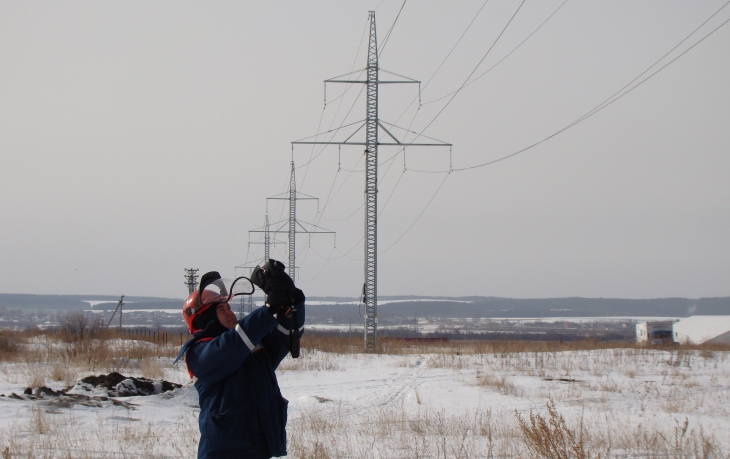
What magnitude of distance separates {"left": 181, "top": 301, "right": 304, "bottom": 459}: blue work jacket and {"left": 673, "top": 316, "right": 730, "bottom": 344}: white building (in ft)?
275

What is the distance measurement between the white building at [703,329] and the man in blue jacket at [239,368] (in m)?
83.8

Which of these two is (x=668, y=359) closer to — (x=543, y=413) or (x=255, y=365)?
(x=543, y=413)

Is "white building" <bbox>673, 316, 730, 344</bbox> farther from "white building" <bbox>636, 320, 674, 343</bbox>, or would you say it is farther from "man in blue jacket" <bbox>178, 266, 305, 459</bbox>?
"man in blue jacket" <bbox>178, 266, 305, 459</bbox>

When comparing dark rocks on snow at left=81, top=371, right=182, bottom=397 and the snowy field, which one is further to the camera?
dark rocks on snow at left=81, top=371, right=182, bottom=397

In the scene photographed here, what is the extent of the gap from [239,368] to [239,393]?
17cm

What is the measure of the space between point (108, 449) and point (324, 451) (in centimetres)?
277

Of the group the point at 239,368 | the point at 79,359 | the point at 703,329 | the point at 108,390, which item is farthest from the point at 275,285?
the point at 703,329

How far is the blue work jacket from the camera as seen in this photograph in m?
4.22

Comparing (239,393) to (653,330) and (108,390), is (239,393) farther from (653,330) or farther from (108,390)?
(653,330)

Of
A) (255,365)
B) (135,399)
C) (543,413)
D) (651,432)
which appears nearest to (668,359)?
(543,413)

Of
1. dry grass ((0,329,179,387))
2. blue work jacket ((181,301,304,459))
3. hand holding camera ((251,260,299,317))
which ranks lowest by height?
dry grass ((0,329,179,387))

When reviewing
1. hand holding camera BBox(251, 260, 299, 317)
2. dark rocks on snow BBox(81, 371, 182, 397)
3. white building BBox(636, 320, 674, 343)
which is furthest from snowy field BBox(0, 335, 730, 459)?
white building BBox(636, 320, 674, 343)

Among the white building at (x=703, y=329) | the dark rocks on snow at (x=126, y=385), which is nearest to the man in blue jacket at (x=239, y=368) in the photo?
the dark rocks on snow at (x=126, y=385)

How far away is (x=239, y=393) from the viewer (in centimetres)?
442
